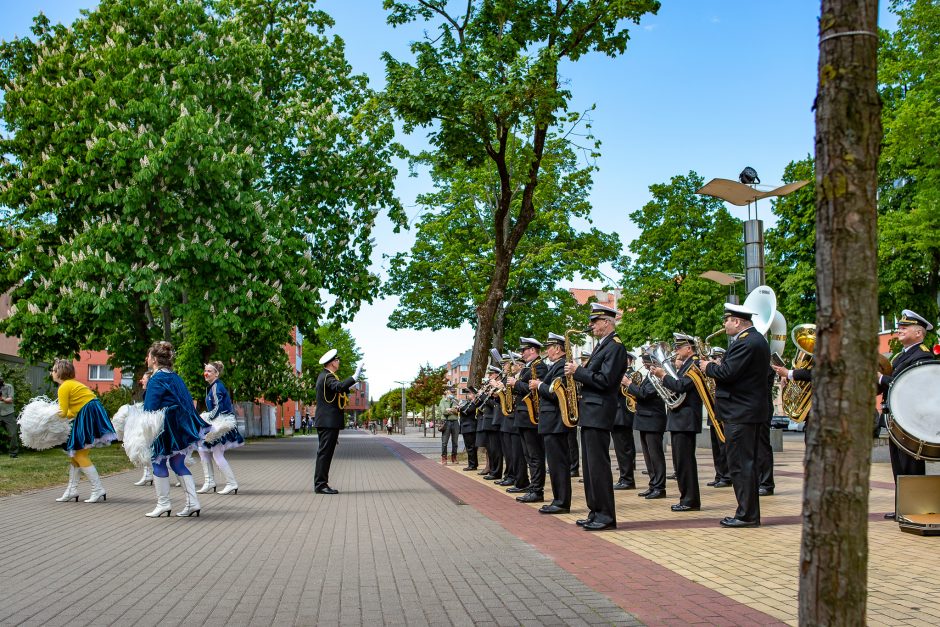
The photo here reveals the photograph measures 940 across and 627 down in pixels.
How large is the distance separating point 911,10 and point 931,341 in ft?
35.0

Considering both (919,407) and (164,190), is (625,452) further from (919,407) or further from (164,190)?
(164,190)

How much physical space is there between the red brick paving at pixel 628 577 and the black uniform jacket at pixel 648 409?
240 cm

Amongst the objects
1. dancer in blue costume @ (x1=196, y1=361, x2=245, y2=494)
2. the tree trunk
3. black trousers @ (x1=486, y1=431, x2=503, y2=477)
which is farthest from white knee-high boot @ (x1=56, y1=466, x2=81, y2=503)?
the tree trunk

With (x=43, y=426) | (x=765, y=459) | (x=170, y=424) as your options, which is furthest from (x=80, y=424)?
(x=765, y=459)

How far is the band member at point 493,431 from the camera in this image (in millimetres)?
14524

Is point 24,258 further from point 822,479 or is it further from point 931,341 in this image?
point 931,341

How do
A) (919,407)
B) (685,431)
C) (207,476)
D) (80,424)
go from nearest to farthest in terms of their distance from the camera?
(919,407) < (685,431) < (80,424) < (207,476)

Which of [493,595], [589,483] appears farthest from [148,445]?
[493,595]

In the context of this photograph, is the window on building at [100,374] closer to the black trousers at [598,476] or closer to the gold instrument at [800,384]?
the black trousers at [598,476]

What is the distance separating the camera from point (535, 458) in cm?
1198

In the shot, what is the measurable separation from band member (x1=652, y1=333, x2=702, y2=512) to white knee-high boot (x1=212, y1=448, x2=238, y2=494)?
6.52 metres

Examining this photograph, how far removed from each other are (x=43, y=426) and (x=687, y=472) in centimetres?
868

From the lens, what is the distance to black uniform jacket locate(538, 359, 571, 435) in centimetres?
1012

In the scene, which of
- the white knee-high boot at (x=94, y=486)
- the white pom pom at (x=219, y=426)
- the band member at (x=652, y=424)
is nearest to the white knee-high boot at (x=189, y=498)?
the white knee-high boot at (x=94, y=486)
